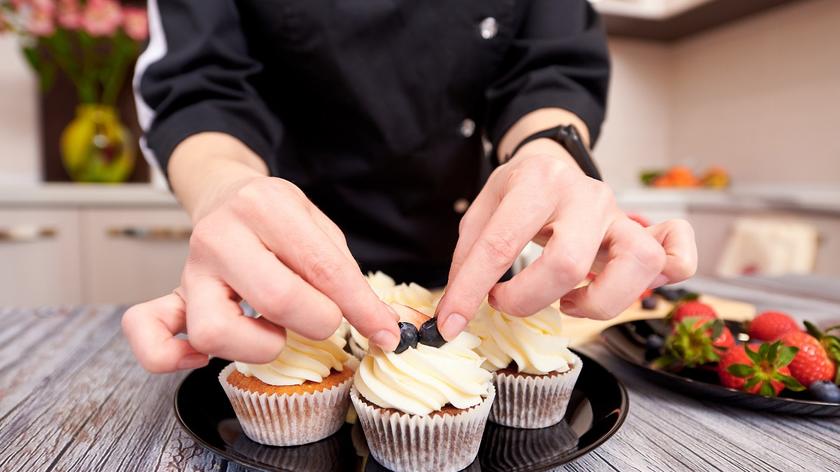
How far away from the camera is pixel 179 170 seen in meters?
0.86

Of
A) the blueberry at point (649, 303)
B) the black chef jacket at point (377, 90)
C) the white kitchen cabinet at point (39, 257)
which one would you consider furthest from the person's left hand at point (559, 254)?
the white kitchen cabinet at point (39, 257)

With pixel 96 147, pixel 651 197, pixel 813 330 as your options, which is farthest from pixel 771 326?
pixel 96 147

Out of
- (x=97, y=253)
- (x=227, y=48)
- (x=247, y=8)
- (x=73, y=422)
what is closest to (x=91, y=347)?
(x=73, y=422)

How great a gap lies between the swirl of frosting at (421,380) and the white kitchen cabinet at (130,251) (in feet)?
6.46

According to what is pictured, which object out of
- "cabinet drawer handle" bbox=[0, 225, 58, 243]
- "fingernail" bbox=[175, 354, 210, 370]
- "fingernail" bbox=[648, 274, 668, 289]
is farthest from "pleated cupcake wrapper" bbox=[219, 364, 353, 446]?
"cabinet drawer handle" bbox=[0, 225, 58, 243]

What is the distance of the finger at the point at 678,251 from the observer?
585mm

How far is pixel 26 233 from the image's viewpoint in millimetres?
2227

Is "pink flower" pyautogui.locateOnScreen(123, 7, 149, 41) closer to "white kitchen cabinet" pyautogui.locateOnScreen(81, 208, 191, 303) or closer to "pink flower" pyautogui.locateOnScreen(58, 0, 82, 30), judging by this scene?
"pink flower" pyautogui.locateOnScreen(58, 0, 82, 30)

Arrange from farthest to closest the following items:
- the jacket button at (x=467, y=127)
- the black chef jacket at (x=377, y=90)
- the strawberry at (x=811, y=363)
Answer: the jacket button at (x=467, y=127) < the black chef jacket at (x=377, y=90) < the strawberry at (x=811, y=363)

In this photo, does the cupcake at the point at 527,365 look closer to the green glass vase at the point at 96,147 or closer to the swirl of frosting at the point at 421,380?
the swirl of frosting at the point at 421,380

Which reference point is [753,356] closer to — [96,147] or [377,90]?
[377,90]

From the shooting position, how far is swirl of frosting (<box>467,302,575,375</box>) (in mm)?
695

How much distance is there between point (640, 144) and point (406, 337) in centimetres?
363

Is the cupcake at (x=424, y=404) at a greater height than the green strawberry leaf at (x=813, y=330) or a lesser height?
lesser
